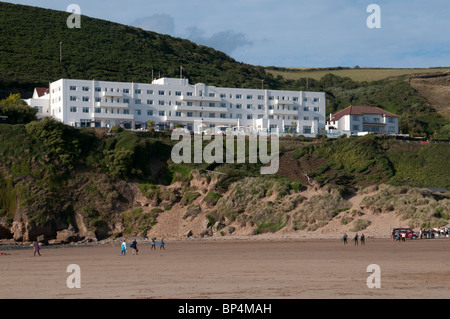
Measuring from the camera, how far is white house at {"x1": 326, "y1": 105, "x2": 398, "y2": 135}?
99.2 m

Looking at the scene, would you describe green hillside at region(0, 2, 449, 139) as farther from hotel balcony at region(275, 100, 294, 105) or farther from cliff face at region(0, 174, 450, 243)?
cliff face at region(0, 174, 450, 243)

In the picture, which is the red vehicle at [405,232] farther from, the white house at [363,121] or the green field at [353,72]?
the green field at [353,72]

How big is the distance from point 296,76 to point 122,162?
12778cm

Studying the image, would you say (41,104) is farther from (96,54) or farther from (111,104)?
(96,54)

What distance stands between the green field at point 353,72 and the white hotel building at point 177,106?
81005 millimetres

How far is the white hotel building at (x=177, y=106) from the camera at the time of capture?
287 feet

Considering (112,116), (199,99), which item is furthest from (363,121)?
(112,116)

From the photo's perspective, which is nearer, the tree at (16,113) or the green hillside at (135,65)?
the tree at (16,113)

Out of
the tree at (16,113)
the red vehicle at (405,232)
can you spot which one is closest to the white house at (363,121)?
the tree at (16,113)

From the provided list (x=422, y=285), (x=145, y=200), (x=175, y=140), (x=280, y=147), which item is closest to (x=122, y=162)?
(x=145, y=200)

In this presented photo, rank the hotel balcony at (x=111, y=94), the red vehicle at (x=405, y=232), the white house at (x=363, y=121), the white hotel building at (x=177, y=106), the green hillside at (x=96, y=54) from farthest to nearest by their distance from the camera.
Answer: the green hillside at (x=96, y=54) < the white house at (x=363, y=121) < the hotel balcony at (x=111, y=94) < the white hotel building at (x=177, y=106) < the red vehicle at (x=405, y=232)

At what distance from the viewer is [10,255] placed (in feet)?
136

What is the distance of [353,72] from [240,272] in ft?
557
